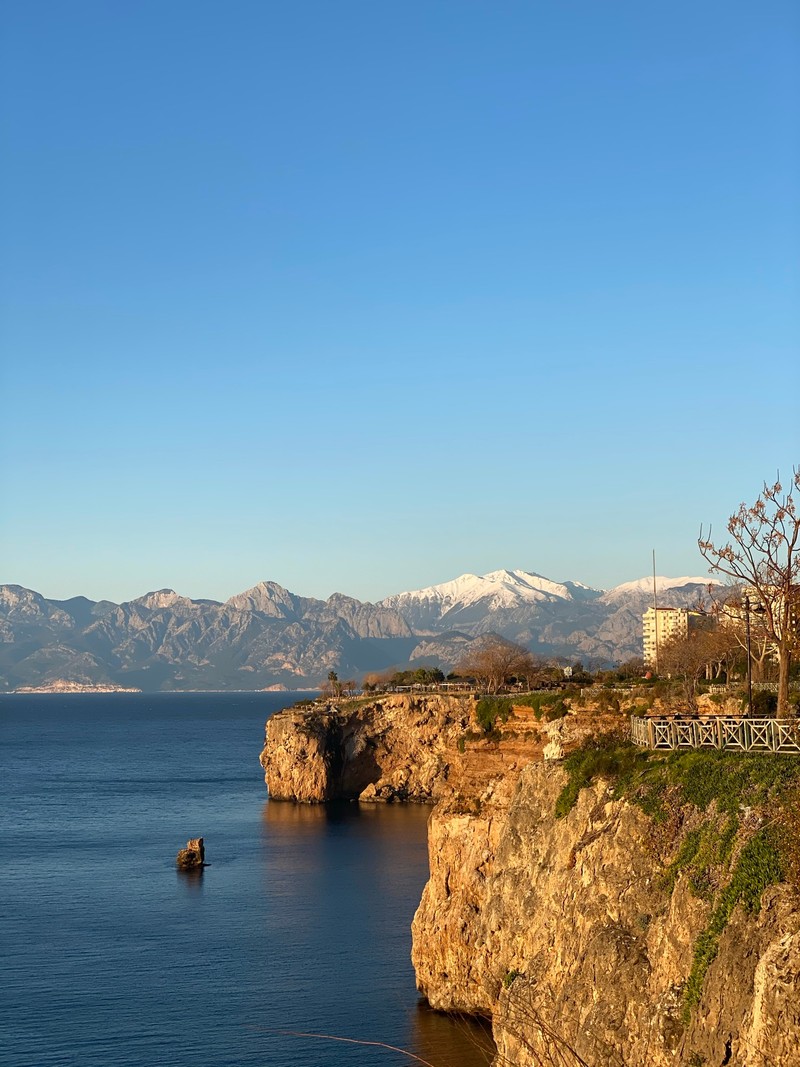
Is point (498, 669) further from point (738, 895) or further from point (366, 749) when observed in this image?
point (738, 895)

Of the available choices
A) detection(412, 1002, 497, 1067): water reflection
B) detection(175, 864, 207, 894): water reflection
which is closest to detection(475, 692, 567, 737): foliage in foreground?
detection(412, 1002, 497, 1067): water reflection

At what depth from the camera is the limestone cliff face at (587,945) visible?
21344 mm

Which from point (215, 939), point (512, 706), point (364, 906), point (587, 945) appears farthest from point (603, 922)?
point (364, 906)

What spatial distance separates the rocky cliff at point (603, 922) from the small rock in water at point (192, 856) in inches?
1230

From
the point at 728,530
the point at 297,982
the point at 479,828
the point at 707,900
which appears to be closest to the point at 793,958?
the point at 707,900

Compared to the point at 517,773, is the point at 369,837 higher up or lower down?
lower down

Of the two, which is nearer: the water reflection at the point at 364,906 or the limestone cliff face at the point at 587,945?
the limestone cliff face at the point at 587,945

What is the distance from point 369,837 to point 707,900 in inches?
2663

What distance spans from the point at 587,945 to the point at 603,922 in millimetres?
721

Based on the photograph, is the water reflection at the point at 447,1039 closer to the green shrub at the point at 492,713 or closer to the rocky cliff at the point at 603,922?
the rocky cliff at the point at 603,922

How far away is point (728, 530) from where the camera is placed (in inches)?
1519

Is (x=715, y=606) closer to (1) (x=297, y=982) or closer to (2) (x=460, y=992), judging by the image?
(2) (x=460, y=992)

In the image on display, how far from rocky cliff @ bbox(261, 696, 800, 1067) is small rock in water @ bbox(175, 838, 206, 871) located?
31.2 metres

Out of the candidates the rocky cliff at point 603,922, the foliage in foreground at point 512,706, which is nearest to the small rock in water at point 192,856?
the foliage in foreground at point 512,706
